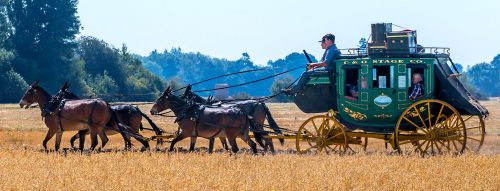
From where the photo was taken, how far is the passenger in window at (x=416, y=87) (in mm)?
21625

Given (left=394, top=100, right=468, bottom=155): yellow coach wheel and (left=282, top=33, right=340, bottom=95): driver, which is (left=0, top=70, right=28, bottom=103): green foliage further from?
(left=394, top=100, right=468, bottom=155): yellow coach wheel

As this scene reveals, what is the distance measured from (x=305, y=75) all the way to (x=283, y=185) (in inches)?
283

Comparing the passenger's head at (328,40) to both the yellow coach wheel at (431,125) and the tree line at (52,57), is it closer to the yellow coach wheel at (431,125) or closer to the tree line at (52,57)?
the yellow coach wheel at (431,125)

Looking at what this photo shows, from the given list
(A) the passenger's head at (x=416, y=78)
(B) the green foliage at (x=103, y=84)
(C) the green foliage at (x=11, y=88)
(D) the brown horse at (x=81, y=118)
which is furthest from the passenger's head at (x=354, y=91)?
(B) the green foliage at (x=103, y=84)

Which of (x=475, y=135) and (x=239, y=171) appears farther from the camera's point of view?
(x=475, y=135)

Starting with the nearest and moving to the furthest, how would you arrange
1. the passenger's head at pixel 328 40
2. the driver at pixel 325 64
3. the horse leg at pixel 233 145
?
the driver at pixel 325 64, the horse leg at pixel 233 145, the passenger's head at pixel 328 40

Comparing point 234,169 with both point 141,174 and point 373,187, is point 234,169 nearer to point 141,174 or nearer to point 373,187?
point 141,174

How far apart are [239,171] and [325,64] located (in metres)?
5.25

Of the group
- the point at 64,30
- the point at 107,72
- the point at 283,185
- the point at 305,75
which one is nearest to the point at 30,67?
the point at 64,30

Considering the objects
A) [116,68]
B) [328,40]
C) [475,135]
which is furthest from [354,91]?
[116,68]

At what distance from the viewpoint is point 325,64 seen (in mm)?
22266

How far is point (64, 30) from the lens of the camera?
83438mm

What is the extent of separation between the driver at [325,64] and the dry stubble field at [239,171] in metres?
1.90

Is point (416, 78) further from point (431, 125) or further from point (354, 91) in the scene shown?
point (354, 91)
